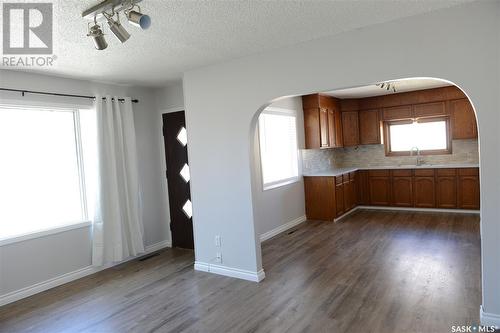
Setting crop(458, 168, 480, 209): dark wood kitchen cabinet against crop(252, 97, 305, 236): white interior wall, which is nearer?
crop(252, 97, 305, 236): white interior wall

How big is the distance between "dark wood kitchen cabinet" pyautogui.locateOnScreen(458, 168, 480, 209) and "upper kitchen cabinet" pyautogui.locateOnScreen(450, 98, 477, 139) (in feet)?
2.20

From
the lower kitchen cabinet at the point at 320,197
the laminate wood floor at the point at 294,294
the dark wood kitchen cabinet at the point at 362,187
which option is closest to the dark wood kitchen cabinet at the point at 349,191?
the dark wood kitchen cabinet at the point at 362,187

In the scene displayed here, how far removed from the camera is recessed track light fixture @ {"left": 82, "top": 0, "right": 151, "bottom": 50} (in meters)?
1.97

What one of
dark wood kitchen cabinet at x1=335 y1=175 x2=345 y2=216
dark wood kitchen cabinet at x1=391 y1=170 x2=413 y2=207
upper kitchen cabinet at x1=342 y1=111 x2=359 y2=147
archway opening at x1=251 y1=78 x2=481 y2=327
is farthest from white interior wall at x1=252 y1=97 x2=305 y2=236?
dark wood kitchen cabinet at x1=391 y1=170 x2=413 y2=207

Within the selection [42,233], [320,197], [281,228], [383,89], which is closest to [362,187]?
[320,197]

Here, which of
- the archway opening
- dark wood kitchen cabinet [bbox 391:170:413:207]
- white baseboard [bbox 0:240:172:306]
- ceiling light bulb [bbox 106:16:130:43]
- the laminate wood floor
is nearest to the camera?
ceiling light bulb [bbox 106:16:130:43]

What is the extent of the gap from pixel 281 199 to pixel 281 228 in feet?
1.63

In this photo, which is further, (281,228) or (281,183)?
(281,183)

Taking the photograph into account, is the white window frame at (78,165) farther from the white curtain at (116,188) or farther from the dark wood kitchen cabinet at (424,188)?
the dark wood kitchen cabinet at (424,188)

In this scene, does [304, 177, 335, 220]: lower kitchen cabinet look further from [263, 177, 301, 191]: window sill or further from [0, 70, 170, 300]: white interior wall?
[0, 70, 170, 300]: white interior wall

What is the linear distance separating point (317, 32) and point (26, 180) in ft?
11.6

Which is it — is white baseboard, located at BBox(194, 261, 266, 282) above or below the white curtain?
below

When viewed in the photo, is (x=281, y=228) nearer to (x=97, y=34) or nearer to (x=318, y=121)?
(x=318, y=121)

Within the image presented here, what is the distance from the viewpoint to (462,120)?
6.34m
